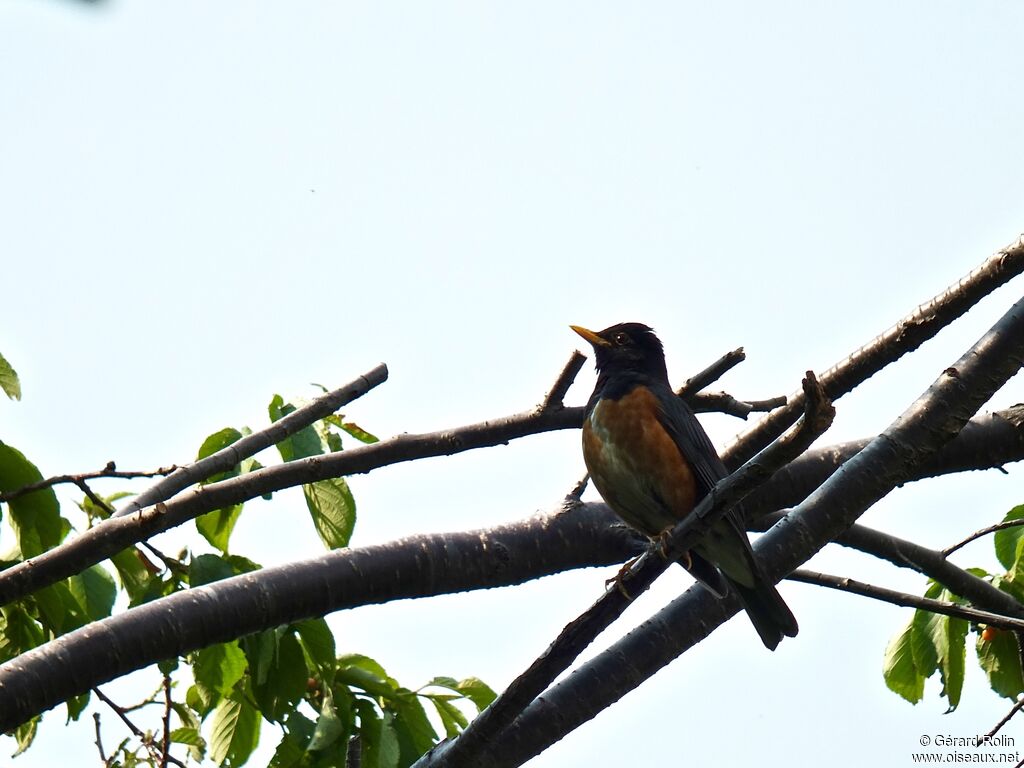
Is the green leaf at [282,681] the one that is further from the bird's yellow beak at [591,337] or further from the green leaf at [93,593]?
the bird's yellow beak at [591,337]

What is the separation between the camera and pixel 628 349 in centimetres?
576

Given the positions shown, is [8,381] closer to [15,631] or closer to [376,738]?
[15,631]

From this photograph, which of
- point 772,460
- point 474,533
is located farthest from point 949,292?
point 474,533

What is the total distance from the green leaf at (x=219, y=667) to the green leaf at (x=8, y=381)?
1.05 metres

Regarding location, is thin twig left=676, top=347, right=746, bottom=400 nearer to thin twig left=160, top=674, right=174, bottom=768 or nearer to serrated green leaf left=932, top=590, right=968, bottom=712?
serrated green leaf left=932, top=590, right=968, bottom=712

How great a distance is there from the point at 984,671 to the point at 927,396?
1.41 meters

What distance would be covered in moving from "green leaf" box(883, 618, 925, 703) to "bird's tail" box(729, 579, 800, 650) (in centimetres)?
39

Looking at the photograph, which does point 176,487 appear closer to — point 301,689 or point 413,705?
point 301,689

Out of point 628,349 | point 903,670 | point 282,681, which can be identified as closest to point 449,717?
point 282,681

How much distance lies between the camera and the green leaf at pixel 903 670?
4.43 metres

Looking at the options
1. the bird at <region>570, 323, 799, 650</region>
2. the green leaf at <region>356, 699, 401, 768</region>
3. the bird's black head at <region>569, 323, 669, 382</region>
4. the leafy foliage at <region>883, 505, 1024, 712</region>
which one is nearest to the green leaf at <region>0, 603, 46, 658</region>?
the green leaf at <region>356, 699, 401, 768</region>

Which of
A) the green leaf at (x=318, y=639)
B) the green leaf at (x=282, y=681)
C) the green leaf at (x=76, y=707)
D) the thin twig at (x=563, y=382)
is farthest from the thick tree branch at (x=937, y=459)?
the green leaf at (x=76, y=707)

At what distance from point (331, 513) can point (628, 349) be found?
85.3 inches

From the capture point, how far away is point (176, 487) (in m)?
3.70
